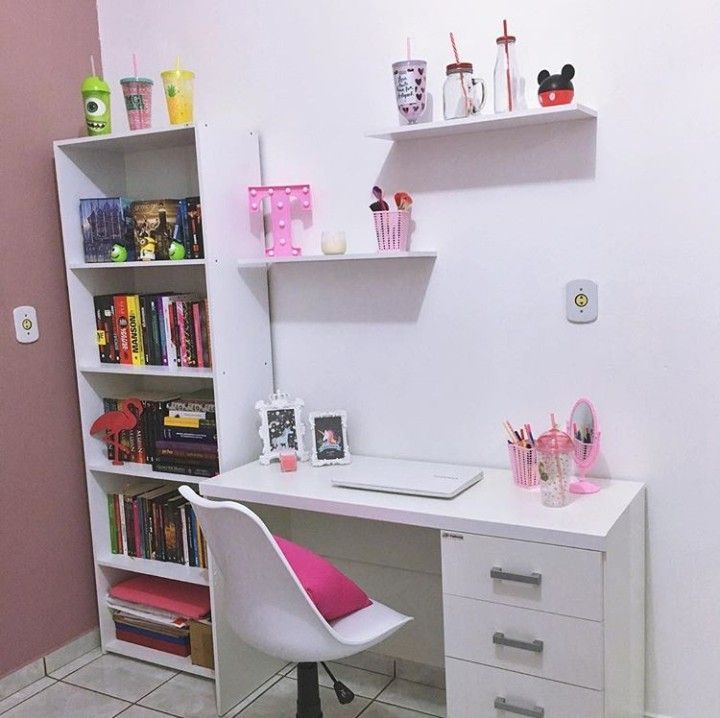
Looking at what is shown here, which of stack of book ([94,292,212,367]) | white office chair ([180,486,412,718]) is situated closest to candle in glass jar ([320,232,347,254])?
stack of book ([94,292,212,367])

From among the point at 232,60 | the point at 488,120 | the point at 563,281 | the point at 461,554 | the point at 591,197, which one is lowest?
the point at 461,554

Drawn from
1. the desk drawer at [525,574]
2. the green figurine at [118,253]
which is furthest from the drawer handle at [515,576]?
the green figurine at [118,253]

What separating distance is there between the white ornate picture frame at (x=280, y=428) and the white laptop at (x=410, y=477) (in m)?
0.19

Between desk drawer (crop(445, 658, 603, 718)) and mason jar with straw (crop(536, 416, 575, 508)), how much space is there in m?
0.41

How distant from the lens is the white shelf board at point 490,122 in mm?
1996

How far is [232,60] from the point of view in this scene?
8.64 feet

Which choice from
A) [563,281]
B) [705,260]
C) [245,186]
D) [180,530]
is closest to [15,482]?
[180,530]

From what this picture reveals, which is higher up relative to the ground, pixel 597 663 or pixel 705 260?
pixel 705 260

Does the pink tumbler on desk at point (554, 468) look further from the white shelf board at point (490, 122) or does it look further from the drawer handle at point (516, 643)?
the white shelf board at point (490, 122)

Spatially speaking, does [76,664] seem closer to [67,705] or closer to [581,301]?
[67,705]

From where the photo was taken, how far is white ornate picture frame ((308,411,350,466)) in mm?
2488

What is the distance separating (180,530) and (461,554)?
114 centimetres

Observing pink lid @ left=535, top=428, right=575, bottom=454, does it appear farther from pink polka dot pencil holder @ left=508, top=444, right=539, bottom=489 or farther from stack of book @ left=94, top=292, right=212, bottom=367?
stack of book @ left=94, top=292, right=212, bottom=367

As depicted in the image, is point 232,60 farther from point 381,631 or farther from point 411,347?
point 381,631
